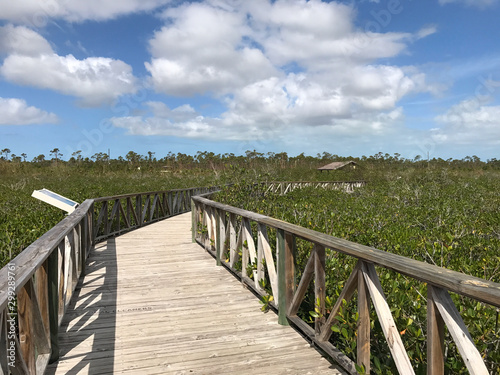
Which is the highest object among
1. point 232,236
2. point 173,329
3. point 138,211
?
point 232,236

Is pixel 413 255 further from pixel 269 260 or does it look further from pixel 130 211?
pixel 130 211

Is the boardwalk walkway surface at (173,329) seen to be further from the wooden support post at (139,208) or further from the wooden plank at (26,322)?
the wooden support post at (139,208)

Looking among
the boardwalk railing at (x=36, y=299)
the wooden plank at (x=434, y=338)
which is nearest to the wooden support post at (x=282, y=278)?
the wooden plank at (x=434, y=338)

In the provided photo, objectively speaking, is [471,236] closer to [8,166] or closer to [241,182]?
[241,182]

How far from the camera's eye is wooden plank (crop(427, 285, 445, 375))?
5.32ft

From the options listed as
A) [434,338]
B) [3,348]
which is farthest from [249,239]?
[3,348]

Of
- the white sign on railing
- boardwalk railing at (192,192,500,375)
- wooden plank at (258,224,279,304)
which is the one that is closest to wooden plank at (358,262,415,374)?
boardwalk railing at (192,192,500,375)

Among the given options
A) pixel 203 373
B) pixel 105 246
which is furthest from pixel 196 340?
pixel 105 246

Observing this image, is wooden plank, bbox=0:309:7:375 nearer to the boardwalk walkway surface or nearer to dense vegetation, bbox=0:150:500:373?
the boardwalk walkway surface

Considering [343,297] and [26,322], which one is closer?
[26,322]

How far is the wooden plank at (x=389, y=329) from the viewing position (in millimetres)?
1855

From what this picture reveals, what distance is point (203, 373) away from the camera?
8.23 feet

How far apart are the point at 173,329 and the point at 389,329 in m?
2.05

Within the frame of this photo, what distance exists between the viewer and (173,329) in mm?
3297
